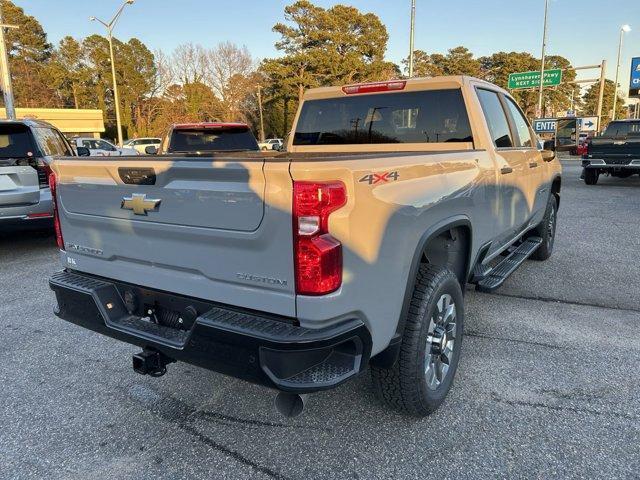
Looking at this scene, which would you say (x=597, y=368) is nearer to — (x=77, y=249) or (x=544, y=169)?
(x=544, y=169)

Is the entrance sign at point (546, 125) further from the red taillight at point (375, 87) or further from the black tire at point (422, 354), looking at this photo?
the black tire at point (422, 354)

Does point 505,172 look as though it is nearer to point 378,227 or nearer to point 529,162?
point 529,162

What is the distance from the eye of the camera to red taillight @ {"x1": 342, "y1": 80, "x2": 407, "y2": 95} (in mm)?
3955

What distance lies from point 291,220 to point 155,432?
5.36 ft

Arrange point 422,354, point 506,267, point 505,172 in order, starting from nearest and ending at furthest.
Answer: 1. point 422,354
2. point 505,172
3. point 506,267

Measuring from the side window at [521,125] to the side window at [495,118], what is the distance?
347mm

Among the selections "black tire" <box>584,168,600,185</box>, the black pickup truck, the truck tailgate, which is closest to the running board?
the truck tailgate

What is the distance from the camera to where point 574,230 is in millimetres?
8461

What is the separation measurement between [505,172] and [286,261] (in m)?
2.50

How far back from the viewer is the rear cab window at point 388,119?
382cm

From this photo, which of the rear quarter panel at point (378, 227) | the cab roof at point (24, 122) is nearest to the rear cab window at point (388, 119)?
the rear quarter panel at point (378, 227)

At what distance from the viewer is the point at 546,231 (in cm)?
613

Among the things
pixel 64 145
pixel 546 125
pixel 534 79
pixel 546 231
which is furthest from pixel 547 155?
pixel 534 79

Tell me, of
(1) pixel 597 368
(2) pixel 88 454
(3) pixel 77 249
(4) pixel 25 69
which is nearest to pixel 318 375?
(2) pixel 88 454
